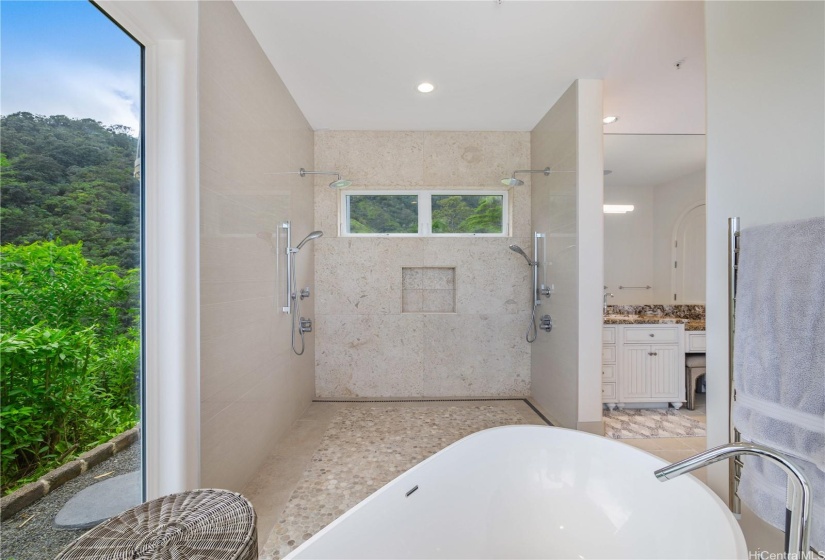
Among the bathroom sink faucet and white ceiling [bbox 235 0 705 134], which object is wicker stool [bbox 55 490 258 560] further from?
white ceiling [bbox 235 0 705 134]

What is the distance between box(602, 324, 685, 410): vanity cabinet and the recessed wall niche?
148 centimetres

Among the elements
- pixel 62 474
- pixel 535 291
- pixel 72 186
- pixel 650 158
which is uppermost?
pixel 650 158

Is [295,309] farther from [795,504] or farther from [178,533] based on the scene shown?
[795,504]

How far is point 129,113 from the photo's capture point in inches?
55.0

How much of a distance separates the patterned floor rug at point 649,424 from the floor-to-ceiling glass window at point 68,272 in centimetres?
298

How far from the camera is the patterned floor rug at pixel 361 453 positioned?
5.90 feet

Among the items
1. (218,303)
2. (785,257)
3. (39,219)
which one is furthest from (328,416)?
(785,257)

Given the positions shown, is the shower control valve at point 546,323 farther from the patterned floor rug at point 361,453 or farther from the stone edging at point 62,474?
the stone edging at point 62,474

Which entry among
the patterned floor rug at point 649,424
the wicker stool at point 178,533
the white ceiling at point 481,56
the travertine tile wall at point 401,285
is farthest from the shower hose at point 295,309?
the patterned floor rug at point 649,424

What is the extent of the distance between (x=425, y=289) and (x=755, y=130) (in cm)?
276

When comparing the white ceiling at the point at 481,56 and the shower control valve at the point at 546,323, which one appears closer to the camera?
the white ceiling at the point at 481,56

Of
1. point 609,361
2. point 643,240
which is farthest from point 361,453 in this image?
point 643,240

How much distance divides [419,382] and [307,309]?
4.19 feet

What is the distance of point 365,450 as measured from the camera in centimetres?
254
